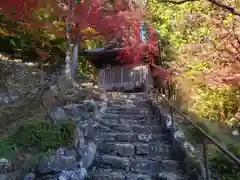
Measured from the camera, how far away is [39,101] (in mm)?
8453

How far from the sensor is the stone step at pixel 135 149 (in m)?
6.95

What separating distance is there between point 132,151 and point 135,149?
0.10m

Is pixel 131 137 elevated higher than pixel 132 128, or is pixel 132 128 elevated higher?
pixel 132 128

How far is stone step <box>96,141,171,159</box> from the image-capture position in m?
6.95

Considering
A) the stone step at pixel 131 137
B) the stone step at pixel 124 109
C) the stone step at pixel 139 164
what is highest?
the stone step at pixel 124 109

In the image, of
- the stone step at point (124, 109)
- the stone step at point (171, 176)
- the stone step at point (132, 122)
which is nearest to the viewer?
the stone step at point (171, 176)

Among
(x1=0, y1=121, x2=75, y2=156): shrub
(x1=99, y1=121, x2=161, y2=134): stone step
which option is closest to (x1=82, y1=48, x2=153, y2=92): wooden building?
(x1=99, y1=121, x2=161, y2=134): stone step

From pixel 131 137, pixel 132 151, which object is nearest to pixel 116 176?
pixel 132 151

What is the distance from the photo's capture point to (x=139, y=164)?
21.1 feet

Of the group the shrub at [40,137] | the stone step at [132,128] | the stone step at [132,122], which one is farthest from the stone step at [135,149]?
the stone step at [132,122]

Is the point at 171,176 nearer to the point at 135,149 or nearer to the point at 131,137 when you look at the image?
the point at 135,149

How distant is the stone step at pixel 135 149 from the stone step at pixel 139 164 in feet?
1.14

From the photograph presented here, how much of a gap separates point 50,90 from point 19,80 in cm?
274

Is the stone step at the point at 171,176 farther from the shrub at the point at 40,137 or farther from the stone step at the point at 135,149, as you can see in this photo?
the shrub at the point at 40,137
